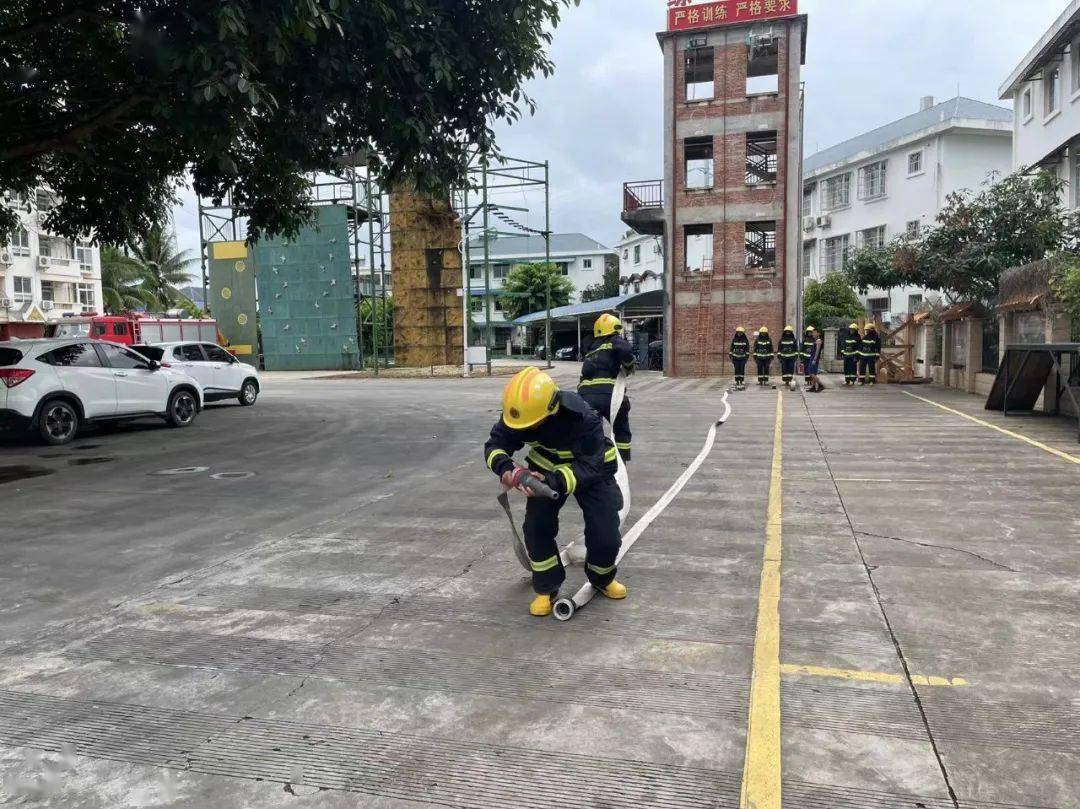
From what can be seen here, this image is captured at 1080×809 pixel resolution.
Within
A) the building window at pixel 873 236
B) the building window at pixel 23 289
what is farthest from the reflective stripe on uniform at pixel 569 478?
the building window at pixel 23 289

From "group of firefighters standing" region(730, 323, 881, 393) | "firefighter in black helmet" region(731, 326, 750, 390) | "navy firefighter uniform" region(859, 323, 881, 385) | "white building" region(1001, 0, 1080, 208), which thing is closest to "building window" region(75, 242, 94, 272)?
"firefighter in black helmet" region(731, 326, 750, 390)

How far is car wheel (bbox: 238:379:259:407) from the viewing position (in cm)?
1905

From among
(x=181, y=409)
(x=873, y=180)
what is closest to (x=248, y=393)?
(x=181, y=409)

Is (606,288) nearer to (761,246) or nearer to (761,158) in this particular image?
(761,246)

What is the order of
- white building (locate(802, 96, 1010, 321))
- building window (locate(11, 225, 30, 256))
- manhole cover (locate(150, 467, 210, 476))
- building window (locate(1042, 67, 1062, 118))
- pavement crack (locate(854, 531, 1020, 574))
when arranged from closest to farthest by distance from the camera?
1. pavement crack (locate(854, 531, 1020, 574))
2. manhole cover (locate(150, 467, 210, 476))
3. building window (locate(1042, 67, 1062, 118))
4. white building (locate(802, 96, 1010, 321))
5. building window (locate(11, 225, 30, 256))

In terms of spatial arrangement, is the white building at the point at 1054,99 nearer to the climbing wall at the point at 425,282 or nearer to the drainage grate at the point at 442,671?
the drainage grate at the point at 442,671

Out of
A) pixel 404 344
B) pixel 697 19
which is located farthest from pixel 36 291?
pixel 697 19

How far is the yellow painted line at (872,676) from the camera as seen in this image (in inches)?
141

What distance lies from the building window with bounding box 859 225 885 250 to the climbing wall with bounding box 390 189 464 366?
20.1m

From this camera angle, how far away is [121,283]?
49.5 metres

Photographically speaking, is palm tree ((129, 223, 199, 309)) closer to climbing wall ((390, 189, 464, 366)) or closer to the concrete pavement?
climbing wall ((390, 189, 464, 366))

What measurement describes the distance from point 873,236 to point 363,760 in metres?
42.1

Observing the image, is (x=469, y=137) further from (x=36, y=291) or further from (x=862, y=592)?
(x=36, y=291)

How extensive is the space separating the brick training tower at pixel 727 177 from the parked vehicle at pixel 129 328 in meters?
17.7
